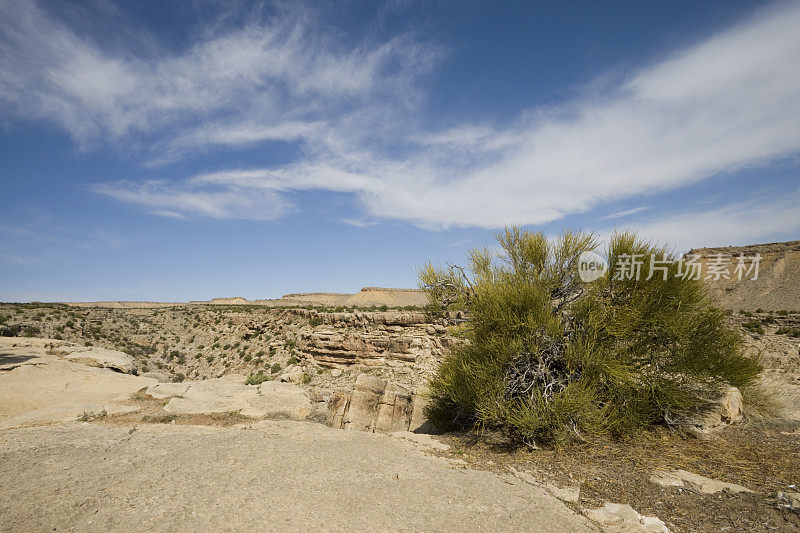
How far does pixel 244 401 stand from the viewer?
1072cm

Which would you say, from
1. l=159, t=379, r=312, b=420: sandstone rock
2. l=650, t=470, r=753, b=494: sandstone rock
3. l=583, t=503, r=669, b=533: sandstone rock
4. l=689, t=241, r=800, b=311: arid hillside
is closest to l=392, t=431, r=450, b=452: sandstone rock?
l=583, t=503, r=669, b=533: sandstone rock

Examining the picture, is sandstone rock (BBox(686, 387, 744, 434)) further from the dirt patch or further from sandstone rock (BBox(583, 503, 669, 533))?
sandstone rock (BBox(583, 503, 669, 533))

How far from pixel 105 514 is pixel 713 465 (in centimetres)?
828

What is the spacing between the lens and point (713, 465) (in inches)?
226

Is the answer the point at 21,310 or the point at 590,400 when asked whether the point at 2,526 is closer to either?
the point at 590,400

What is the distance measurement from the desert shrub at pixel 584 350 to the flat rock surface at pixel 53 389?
9.41m

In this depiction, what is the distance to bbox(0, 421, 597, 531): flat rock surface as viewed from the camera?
4.09 meters

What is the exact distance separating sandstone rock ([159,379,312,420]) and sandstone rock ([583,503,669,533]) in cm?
773

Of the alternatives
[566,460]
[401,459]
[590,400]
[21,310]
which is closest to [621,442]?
[590,400]

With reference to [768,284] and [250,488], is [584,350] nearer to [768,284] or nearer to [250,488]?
[250,488]

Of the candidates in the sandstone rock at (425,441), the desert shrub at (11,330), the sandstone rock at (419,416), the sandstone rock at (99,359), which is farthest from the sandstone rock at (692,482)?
the desert shrub at (11,330)

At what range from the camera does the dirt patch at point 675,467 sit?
14.3ft

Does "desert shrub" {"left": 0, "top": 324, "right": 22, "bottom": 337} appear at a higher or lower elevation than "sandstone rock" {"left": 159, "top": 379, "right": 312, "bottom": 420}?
higher

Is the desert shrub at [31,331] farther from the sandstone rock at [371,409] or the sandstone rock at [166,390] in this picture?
the sandstone rock at [371,409]
